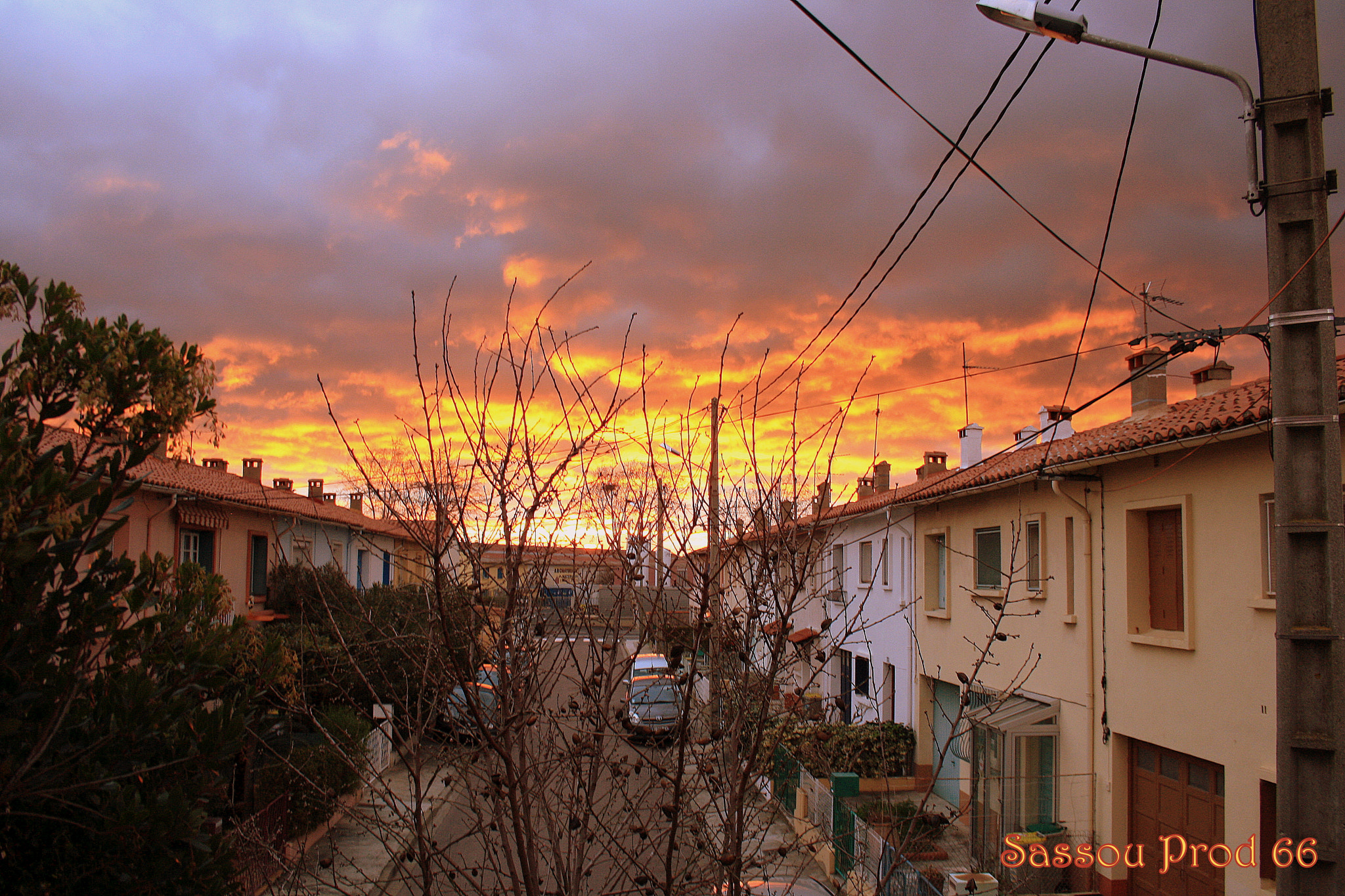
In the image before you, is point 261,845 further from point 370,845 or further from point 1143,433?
point 370,845

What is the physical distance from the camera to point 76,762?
3494mm

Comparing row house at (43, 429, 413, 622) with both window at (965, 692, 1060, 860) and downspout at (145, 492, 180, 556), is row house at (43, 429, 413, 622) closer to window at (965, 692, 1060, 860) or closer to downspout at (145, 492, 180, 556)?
downspout at (145, 492, 180, 556)

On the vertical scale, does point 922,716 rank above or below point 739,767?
below

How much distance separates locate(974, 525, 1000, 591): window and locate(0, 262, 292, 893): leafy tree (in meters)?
12.4

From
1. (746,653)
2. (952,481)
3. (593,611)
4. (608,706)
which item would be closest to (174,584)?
(593,611)

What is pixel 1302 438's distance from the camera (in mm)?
3871

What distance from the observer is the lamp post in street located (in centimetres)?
365

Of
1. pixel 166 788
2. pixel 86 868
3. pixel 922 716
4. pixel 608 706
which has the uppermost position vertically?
pixel 608 706

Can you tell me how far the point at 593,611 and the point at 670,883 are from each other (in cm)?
161

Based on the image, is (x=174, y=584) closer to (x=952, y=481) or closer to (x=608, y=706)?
(x=608, y=706)

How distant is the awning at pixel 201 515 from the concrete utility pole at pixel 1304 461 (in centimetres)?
1406

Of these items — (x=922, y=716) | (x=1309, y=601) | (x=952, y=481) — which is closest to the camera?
(x=1309, y=601)

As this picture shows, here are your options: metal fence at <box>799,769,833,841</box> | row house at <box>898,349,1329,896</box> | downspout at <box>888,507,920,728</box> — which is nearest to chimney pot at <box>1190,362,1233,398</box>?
row house at <box>898,349,1329,896</box>

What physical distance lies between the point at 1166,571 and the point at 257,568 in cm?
1777
